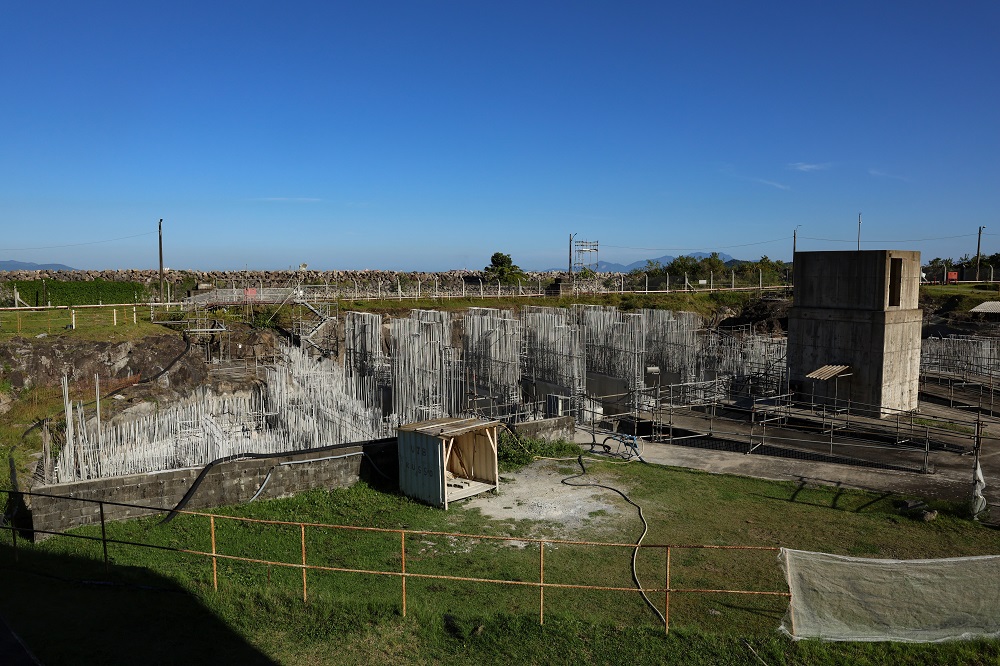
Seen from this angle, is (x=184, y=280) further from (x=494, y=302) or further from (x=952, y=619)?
(x=952, y=619)

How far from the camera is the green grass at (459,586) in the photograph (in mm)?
7672

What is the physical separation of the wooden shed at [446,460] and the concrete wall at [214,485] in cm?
87

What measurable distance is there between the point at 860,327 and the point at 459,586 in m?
17.4

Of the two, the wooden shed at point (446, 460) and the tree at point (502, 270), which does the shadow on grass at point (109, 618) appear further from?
the tree at point (502, 270)

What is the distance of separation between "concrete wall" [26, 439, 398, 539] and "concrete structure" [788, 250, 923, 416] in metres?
14.9

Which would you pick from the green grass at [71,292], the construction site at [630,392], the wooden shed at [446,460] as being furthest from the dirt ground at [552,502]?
the green grass at [71,292]

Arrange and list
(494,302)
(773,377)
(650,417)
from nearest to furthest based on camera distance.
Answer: (650,417) < (773,377) < (494,302)

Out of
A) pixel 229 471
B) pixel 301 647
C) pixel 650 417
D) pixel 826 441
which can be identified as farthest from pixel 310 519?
pixel 826 441

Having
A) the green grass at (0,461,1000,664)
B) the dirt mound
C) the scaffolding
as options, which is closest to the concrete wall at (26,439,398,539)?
the green grass at (0,461,1000,664)

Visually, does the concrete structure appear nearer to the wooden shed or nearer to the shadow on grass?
the wooden shed

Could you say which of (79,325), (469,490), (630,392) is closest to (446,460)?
(469,490)

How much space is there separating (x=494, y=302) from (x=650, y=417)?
74.9 ft

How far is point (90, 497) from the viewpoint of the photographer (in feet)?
36.7

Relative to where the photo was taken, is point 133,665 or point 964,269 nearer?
point 133,665
